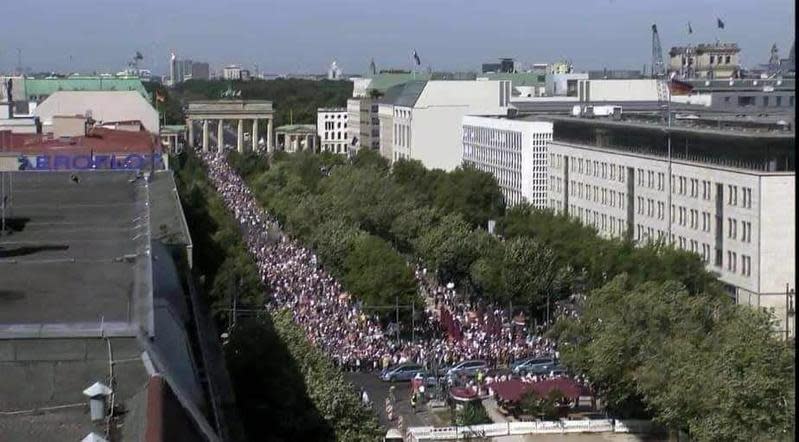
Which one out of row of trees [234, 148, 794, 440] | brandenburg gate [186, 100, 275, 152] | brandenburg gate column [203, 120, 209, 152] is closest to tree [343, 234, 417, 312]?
row of trees [234, 148, 794, 440]

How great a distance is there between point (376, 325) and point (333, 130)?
8501 cm

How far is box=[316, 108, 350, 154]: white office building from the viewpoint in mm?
119125

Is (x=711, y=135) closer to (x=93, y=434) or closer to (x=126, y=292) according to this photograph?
(x=126, y=292)

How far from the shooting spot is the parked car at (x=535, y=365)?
30.0 metres

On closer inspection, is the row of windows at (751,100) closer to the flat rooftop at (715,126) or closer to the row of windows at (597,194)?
the flat rooftop at (715,126)

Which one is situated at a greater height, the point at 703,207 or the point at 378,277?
the point at 703,207

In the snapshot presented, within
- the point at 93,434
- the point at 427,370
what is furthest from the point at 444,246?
the point at 93,434

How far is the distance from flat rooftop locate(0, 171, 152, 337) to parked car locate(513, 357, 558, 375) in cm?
904

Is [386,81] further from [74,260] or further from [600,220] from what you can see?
[74,260]

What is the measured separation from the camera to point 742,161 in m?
40.9

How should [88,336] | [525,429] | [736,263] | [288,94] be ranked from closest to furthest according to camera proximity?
1. [88,336]
2. [525,429]
3. [736,263]
4. [288,94]

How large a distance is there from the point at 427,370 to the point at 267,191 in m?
37.5

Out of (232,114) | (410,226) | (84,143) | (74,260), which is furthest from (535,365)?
Result: (232,114)

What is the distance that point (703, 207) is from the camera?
4303 cm
